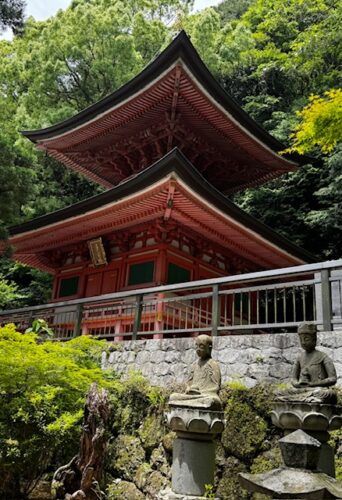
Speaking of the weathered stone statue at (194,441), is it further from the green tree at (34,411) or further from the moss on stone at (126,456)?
the green tree at (34,411)

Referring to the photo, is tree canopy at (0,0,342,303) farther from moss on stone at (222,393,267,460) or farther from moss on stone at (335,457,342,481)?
moss on stone at (335,457,342,481)

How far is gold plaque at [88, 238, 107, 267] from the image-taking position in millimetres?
13008

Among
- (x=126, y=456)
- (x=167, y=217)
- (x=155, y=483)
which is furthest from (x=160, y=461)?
(x=167, y=217)

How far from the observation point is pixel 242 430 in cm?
598

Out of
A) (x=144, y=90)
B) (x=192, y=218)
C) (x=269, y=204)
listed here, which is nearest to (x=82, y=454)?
(x=192, y=218)

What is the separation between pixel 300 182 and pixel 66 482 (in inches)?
688

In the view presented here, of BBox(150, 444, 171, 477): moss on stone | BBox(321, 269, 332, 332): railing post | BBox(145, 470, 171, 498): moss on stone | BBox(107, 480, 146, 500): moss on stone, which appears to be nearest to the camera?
BBox(321, 269, 332, 332): railing post

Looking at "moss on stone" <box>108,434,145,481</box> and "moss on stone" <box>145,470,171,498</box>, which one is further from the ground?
"moss on stone" <box>108,434,145,481</box>

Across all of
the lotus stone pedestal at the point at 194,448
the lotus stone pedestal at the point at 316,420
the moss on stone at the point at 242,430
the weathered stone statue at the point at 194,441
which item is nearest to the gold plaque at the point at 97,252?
the moss on stone at the point at 242,430

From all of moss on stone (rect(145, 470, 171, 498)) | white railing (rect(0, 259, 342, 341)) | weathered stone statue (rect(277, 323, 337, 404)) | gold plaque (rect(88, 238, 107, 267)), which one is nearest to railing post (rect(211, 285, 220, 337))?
white railing (rect(0, 259, 342, 341))

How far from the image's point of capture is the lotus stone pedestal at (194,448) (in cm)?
492

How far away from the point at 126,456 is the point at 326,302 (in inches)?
156

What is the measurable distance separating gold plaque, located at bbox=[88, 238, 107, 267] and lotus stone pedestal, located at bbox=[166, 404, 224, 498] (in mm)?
8395

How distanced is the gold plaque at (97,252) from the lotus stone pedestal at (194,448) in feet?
27.5
